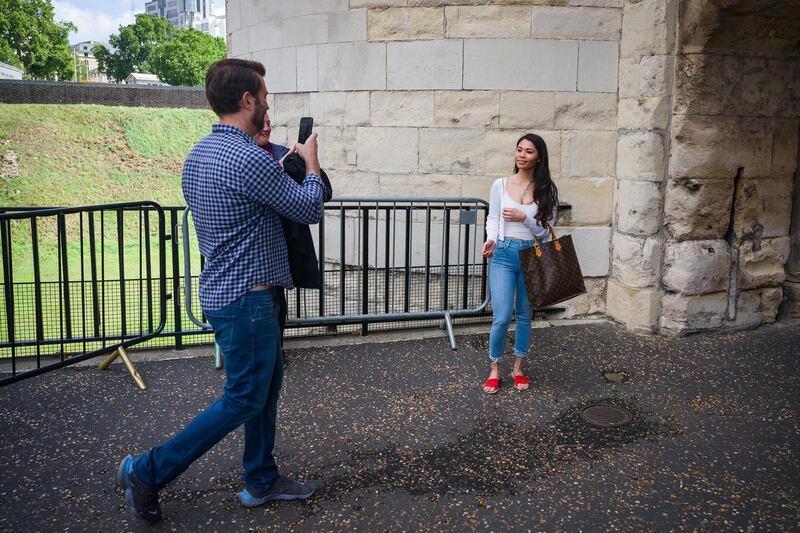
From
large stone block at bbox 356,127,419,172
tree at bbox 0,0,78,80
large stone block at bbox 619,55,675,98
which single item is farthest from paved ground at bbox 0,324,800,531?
Answer: tree at bbox 0,0,78,80

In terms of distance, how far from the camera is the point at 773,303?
6527 mm

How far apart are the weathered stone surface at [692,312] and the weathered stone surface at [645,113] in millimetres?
1573

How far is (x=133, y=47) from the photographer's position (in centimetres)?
7475

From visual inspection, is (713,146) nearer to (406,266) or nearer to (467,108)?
(467,108)

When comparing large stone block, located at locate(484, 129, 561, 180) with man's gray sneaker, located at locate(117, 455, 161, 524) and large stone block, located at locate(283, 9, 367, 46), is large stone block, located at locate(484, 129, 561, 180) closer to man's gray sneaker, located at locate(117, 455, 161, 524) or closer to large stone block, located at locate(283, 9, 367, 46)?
large stone block, located at locate(283, 9, 367, 46)

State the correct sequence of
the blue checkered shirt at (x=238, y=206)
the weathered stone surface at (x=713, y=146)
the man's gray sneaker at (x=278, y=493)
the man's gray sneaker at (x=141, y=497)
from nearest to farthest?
the blue checkered shirt at (x=238, y=206)
the man's gray sneaker at (x=141, y=497)
the man's gray sneaker at (x=278, y=493)
the weathered stone surface at (x=713, y=146)

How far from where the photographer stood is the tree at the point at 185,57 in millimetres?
67312

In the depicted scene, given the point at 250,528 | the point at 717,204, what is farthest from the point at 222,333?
the point at 717,204

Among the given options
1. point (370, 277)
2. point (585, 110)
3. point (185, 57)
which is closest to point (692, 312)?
point (585, 110)

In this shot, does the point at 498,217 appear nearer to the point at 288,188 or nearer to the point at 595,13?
the point at 288,188

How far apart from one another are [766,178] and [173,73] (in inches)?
2755

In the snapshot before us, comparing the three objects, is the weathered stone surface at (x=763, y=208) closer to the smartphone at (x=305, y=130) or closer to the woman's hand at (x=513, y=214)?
the woman's hand at (x=513, y=214)

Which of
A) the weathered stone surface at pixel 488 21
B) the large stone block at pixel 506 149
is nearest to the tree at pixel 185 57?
the weathered stone surface at pixel 488 21

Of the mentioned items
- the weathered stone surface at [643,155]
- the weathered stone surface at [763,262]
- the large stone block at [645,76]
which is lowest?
the weathered stone surface at [763,262]
